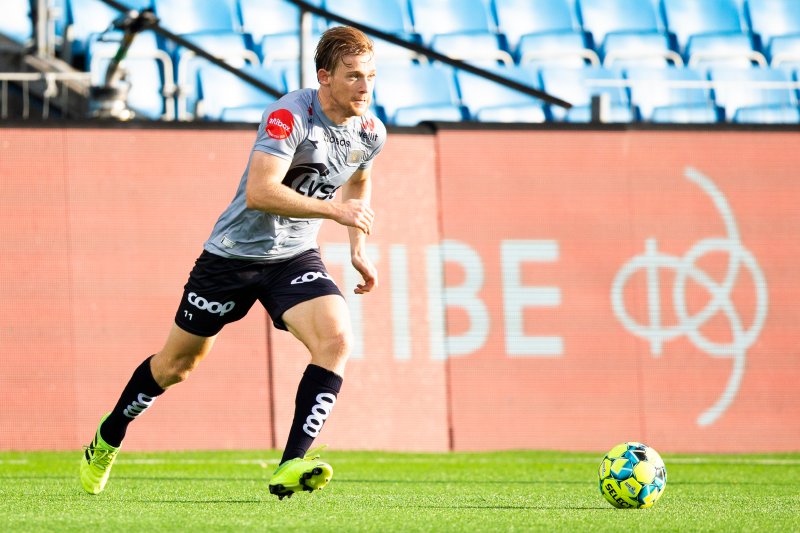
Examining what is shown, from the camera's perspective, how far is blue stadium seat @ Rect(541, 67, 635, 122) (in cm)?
1204

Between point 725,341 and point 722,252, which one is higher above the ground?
point 722,252

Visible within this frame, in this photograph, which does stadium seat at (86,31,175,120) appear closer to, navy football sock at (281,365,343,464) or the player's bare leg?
the player's bare leg

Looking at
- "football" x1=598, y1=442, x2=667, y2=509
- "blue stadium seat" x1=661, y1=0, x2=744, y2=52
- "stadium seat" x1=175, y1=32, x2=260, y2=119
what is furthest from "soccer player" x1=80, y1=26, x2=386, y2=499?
"blue stadium seat" x1=661, y1=0, x2=744, y2=52

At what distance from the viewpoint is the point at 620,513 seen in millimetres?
5059

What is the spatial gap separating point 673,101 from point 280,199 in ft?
25.8

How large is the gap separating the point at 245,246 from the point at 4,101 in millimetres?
5736

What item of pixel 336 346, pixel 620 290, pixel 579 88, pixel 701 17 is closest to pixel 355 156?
pixel 336 346

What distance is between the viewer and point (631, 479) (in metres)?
5.20

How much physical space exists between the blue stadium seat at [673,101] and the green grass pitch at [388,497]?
3.72 metres

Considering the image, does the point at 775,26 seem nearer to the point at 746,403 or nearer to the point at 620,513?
the point at 746,403

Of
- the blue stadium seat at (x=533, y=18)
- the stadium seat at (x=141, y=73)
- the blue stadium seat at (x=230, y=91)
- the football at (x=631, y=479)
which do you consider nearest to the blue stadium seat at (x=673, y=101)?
the blue stadium seat at (x=533, y=18)

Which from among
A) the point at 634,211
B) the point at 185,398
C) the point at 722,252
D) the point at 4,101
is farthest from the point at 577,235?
the point at 4,101

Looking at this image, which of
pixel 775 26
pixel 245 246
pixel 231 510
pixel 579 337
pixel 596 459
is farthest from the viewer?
pixel 775 26

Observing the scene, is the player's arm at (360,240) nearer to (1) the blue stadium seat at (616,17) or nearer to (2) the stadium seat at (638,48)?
(2) the stadium seat at (638,48)
